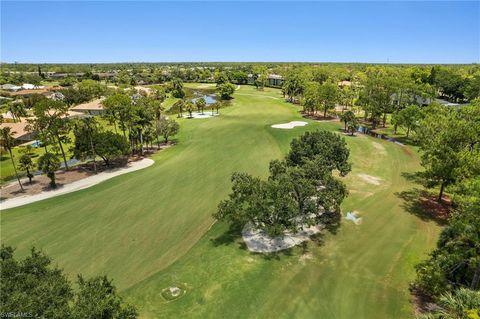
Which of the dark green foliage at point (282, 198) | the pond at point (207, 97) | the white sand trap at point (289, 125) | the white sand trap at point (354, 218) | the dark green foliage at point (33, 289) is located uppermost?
the dark green foliage at point (33, 289)

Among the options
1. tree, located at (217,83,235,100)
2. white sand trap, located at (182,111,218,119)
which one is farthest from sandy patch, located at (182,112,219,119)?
tree, located at (217,83,235,100)

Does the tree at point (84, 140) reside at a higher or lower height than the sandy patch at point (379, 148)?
higher

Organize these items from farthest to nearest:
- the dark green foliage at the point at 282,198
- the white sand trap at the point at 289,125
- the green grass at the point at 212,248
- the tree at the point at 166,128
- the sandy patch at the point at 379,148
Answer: the white sand trap at the point at 289,125 → the tree at the point at 166,128 → the sandy patch at the point at 379,148 → the dark green foliage at the point at 282,198 → the green grass at the point at 212,248

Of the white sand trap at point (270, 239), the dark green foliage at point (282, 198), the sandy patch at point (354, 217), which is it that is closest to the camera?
the dark green foliage at point (282, 198)

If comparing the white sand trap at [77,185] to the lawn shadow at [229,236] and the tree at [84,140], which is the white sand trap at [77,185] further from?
the lawn shadow at [229,236]

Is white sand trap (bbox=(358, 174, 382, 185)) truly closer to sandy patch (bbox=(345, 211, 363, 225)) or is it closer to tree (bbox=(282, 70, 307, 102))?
sandy patch (bbox=(345, 211, 363, 225))

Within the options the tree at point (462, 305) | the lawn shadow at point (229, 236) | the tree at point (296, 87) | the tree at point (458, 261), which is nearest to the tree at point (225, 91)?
the tree at point (296, 87)

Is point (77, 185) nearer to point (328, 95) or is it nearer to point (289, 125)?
point (289, 125)
